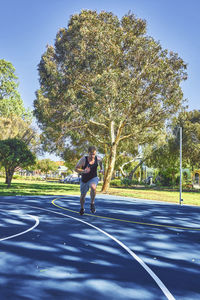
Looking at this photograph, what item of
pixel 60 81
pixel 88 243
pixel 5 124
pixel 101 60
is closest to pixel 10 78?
pixel 5 124

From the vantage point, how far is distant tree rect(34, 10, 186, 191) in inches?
842

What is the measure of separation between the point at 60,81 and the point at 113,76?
492 cm

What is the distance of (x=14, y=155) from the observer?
26.4 meters

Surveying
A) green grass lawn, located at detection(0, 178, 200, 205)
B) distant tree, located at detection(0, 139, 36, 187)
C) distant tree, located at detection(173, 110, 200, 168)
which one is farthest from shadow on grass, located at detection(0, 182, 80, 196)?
distant tree, located at detection(173, 110, 200, 168)

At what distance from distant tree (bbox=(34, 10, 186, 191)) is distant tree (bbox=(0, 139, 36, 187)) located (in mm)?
3793

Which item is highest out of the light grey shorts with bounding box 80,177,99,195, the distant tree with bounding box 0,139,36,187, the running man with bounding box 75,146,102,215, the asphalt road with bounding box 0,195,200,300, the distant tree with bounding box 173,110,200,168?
the distant tree with bounding box 173,110,200,168

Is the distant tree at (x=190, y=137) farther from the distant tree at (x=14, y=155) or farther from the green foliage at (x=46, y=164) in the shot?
the green foliage at (x=46, y=164)

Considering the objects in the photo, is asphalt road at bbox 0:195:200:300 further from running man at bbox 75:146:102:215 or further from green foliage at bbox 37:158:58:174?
green foliage at bbox 37:158:58:174

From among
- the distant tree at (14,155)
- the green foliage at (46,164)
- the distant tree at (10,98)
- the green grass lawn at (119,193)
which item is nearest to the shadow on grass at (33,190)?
the green grass lawn at (119,193)

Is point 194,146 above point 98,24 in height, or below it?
below

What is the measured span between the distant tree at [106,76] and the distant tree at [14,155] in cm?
379

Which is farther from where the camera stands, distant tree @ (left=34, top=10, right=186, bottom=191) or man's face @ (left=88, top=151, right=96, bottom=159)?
distant tree @ (left=34, top=10, right=186, bottom=191)

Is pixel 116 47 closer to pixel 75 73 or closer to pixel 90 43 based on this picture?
pixel 90 43

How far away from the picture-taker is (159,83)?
23.2 meters
